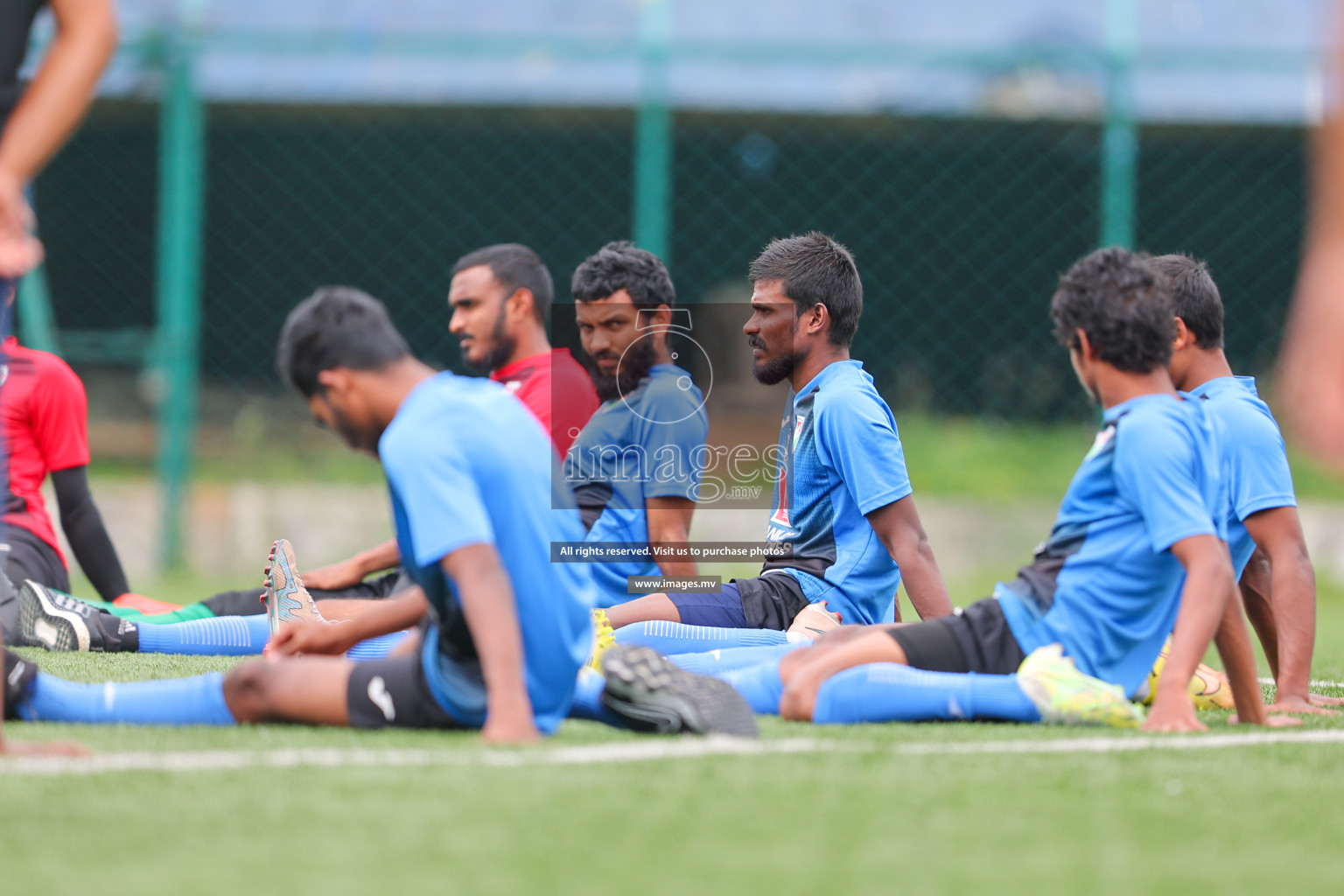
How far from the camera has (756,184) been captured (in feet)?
30.7

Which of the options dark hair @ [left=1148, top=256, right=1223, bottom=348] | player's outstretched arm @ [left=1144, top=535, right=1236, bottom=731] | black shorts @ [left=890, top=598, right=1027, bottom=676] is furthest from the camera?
dark hair @ [left=1148, top=256, right=1223, bottom=348]

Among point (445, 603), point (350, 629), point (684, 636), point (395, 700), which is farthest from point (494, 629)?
point (684, 636)

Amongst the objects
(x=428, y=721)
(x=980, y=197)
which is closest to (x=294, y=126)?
(x=980, y=197)

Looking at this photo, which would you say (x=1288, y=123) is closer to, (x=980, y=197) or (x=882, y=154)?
(x=980, y=197)

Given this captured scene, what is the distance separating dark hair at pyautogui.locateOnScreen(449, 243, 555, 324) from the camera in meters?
5.11

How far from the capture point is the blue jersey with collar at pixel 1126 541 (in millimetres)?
3371

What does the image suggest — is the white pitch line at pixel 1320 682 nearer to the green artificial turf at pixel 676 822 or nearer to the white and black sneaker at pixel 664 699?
the green artificial turf at pixel 676 822

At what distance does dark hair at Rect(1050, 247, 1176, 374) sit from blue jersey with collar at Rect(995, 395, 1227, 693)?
0.11 metres

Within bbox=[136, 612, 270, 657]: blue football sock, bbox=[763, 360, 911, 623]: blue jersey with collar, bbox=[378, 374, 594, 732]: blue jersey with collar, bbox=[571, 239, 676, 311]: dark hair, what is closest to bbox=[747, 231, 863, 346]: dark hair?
bbox=[763, 360, 911, 623]: blue jersey with collar

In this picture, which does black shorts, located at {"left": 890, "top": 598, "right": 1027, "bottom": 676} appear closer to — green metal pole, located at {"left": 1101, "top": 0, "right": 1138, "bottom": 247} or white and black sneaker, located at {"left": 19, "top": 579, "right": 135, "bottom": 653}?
white and black sneaker, located at {"left": 19, "top": 579, "right": 135, "bottom": 653}

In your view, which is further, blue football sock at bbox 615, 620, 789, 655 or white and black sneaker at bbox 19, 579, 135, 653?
white and black sneaker at bbox 19, 579, 135, 653

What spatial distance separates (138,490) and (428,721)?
18.4ft

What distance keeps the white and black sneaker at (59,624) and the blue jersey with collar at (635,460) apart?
1.61 meters

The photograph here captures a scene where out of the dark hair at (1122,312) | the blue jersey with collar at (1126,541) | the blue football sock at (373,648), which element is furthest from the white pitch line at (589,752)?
the blue football sock at (373,648)
